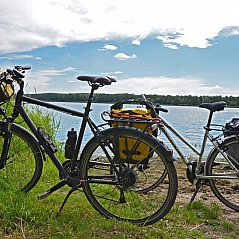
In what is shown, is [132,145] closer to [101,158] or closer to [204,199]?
[101,158]

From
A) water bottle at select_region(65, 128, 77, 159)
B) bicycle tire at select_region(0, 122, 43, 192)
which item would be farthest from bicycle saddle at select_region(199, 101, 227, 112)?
bicycle tire at select_region(0, 122, 43, 192)

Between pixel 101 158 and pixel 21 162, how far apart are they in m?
1.09

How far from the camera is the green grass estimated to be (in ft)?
9.11

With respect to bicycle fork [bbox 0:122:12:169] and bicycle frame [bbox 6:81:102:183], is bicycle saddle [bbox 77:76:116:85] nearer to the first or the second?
bicycle frame [bbox 6:81:102:183]

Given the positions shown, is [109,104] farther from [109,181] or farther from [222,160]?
[222,160]

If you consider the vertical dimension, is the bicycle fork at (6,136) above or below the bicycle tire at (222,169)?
above

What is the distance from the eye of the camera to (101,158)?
10.4ft

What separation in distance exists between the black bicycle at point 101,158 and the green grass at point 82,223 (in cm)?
13

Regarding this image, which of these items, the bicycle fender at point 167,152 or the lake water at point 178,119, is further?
the lake water at point 178,119

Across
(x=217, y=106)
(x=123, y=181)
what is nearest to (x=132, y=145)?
(x=123, y=181)

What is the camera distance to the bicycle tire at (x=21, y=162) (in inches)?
136

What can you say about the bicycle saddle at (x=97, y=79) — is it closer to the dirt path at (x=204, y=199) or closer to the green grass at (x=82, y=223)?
the green grass at (x=82, y=223)

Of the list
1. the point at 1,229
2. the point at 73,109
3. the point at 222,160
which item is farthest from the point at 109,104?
the point at 1,229

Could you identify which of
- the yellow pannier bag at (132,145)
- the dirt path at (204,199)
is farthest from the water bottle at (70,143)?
the dirt path at (204,199)
